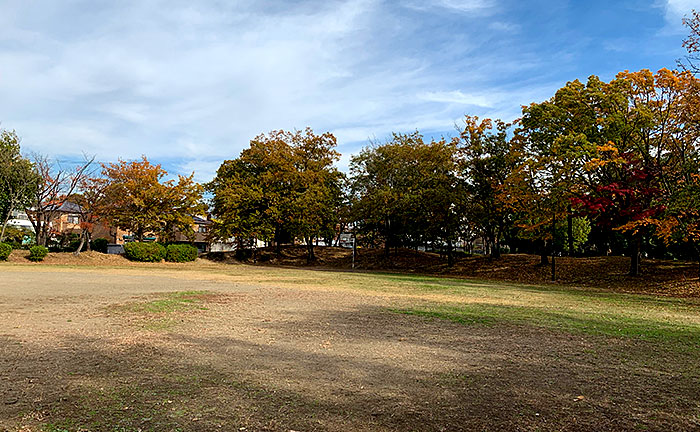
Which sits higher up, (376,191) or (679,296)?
(376,191)

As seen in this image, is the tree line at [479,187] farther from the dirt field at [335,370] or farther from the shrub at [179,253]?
the dirt field at [335,370]

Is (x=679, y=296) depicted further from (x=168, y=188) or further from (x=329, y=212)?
(x=168, y=188)

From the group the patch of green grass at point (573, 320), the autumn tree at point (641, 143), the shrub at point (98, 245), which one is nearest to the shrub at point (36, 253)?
the shrub at point (98, 245)

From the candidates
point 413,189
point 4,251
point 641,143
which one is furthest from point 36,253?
point 641,143

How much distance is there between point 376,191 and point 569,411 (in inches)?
1122

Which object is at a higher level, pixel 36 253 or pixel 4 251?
pixel 4 251

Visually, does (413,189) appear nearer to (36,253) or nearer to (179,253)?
(179,253)

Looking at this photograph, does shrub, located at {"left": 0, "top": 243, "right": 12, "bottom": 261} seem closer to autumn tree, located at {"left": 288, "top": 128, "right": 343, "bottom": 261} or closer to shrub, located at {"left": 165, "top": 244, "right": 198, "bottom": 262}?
shrub, located at {"left": 165, "top": 244, "right": 198, "bottom": 262}

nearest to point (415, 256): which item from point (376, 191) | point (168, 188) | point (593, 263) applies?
point (376, 191)

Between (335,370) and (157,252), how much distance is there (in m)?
30.6

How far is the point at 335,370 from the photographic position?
5082 mm

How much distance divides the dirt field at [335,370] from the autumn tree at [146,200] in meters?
25.1

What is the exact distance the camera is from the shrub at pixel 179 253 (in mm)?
33375

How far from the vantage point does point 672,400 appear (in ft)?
13.9
